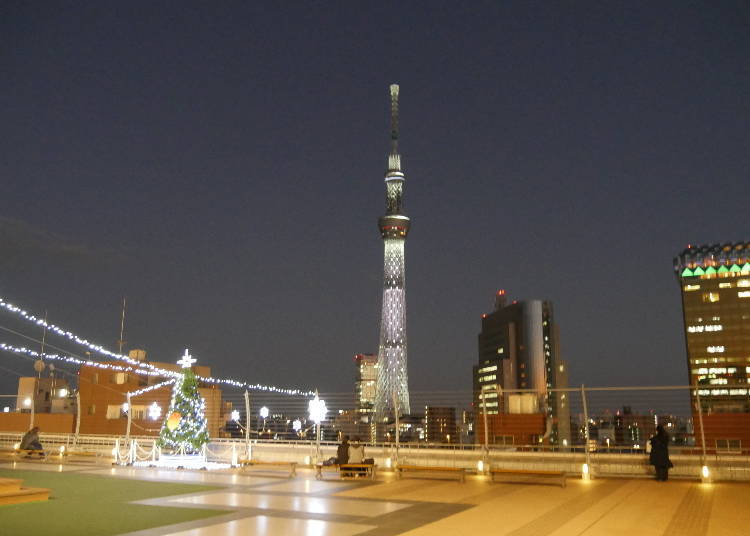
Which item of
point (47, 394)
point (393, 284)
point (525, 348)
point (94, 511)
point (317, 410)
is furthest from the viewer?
point (525, 348)

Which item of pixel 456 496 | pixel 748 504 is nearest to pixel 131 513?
pixel 456 496

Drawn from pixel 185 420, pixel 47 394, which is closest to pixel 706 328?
pixel 47 394

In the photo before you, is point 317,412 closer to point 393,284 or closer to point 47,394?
point 47,394

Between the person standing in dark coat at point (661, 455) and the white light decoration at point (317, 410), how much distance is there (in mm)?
8920

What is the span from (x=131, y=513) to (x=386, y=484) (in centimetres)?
611

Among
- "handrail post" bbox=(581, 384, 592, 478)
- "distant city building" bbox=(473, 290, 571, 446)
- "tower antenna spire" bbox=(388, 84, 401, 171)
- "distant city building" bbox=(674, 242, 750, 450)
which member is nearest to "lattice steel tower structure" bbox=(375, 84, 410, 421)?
"tower antenna spire" bbox=(388, 84, 401, 171)

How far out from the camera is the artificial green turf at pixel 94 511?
951 centimetres

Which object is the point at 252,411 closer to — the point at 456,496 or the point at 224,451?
the point at 224,451

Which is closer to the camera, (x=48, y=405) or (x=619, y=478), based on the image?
(x=619, y=478)

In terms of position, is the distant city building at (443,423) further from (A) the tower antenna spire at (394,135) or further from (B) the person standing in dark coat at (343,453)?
(A) the tower antenna spire at (394,135)

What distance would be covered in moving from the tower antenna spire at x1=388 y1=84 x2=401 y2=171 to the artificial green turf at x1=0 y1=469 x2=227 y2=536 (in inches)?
4945

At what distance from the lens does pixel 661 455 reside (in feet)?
50.6

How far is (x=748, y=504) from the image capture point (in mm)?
11617

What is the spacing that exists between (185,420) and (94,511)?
10031 millimetres
